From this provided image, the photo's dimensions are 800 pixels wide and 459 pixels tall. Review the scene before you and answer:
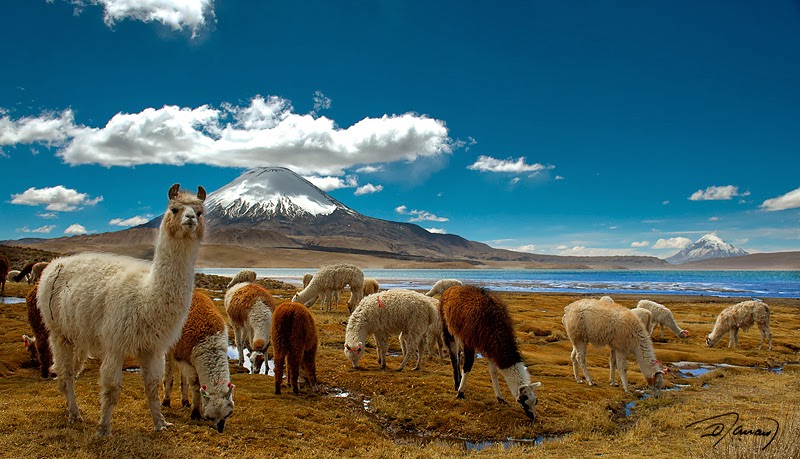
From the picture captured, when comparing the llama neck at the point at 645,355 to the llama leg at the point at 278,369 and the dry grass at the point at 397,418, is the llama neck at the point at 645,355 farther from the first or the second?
the llama leg at the point at 278,369

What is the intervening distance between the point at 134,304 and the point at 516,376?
723 cm

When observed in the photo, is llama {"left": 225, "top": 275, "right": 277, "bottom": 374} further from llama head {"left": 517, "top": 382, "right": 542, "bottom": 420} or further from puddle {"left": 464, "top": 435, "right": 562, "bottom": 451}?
llama head {"left": 517, "top": 382, "right": 542, "bottom": 420}

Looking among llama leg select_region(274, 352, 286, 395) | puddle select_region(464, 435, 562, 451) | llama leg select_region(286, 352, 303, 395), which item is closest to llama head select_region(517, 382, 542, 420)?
puddle select_region(464, 435, 562, 451)

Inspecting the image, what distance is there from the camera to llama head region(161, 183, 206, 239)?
6.25m

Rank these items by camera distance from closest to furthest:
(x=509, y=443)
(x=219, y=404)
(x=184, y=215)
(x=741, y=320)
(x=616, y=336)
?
(x=184, y=215) < (x=219, y=404) < (x=509, y=443) < (x=616, y=336) < (x=741, y=320)

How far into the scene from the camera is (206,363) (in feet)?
23.8

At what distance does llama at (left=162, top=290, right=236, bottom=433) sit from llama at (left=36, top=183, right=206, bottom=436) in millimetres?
721

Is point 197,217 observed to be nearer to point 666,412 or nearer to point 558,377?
point 666,412

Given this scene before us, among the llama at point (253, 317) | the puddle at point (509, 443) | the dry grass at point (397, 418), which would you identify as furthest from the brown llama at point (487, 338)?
the llama at point (253, 317)

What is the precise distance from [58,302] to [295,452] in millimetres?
4368

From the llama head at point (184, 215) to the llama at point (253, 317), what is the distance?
216 inches

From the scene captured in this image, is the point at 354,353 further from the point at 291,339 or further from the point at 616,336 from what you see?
the point at 616,336

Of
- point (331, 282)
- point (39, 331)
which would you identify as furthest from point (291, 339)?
point (331, 282)

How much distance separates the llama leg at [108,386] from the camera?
6.24m
